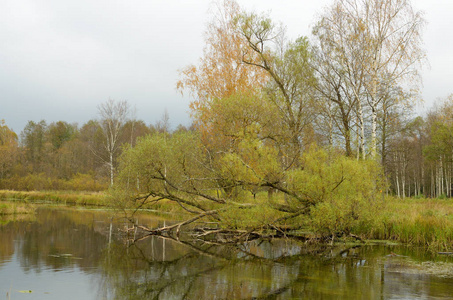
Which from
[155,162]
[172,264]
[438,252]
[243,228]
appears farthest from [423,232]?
[155,162]

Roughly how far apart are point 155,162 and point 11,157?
4078cm

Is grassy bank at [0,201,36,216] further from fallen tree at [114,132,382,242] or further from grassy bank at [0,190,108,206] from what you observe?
fallen tree at [114,132,382,242]

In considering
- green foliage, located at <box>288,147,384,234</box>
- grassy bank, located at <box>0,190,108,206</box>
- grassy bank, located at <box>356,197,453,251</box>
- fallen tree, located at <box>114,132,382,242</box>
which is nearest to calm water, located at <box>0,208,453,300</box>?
grassy bank, located at <box>356,197,453,251</box>

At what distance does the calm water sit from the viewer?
8.95 meters

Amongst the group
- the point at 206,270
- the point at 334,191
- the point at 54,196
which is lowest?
the point at 206,270

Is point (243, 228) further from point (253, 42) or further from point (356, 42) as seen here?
point (356, 42)

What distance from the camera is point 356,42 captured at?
21.5m

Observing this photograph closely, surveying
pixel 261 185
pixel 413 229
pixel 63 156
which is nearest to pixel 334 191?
pixel 261 185

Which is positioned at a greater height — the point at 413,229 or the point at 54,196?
the point at 54,196

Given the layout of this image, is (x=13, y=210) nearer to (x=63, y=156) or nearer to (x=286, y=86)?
(x=286, y=86)

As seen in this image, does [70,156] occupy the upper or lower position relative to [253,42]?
lower

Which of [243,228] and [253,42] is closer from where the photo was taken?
[243,228]

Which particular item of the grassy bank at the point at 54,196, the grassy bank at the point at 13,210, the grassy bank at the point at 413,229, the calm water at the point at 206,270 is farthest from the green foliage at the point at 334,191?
the grassy bank at the point at 54,196

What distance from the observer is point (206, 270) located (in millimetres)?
11320
